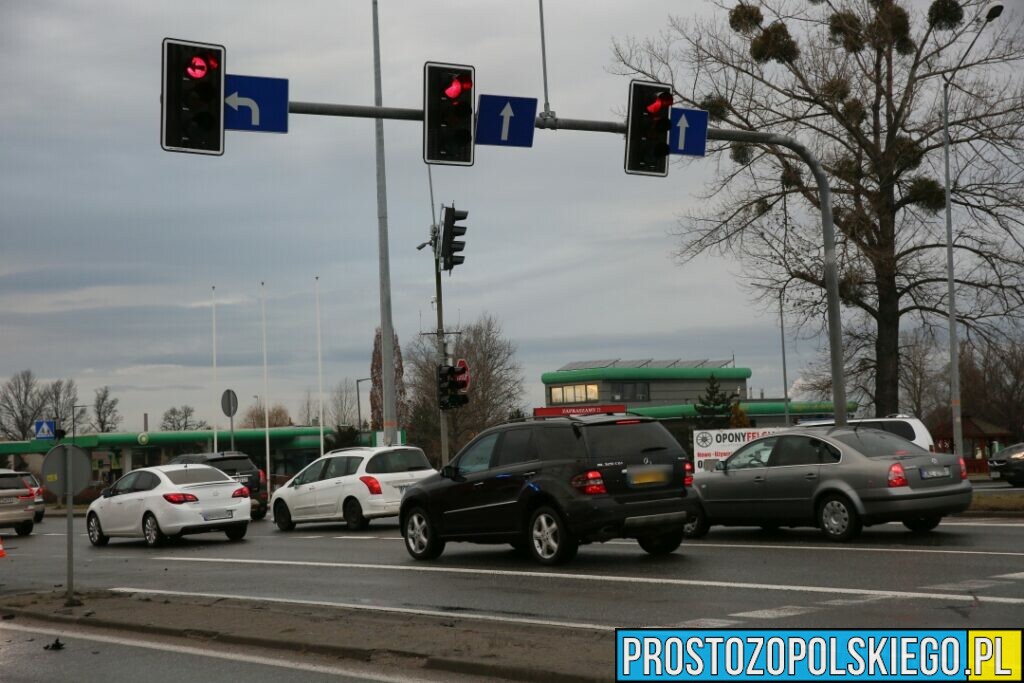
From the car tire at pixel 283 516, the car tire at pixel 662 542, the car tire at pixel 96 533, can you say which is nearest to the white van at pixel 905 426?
the car tire at pixel 662 542

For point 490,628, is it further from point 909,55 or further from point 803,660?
point 909,55

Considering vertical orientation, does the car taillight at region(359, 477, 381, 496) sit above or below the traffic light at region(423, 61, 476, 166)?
below

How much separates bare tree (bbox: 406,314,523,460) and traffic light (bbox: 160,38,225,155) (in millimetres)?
55554

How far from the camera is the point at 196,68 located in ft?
45.6

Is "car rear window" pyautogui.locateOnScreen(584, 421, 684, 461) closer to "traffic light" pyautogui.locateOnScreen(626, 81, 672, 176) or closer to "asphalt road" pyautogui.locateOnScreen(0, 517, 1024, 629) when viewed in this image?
"asphalt road" pyautogui.locateOnScreen(0, 517, 1024, 629)

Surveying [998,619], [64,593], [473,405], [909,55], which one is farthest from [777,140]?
[473,405]

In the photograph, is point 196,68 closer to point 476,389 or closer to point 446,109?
point 446,109

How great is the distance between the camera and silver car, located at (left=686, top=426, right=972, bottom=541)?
15156mm

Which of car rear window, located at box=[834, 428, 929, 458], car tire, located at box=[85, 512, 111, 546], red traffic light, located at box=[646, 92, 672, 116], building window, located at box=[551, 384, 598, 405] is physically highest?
red traffic light, located at box=[646, 92, 672, 116]

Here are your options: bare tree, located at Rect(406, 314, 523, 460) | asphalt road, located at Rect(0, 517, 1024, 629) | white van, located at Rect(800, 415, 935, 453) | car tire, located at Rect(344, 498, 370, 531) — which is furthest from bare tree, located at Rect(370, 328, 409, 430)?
asphalt road, located at Rect(0, 517, 1024, 629)

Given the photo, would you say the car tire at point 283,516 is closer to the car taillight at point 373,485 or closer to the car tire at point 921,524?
the car taillight at point 373,485

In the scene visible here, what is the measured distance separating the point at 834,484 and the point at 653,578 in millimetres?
3971

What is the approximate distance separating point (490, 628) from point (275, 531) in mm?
16475

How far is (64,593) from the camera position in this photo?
44.5ft
